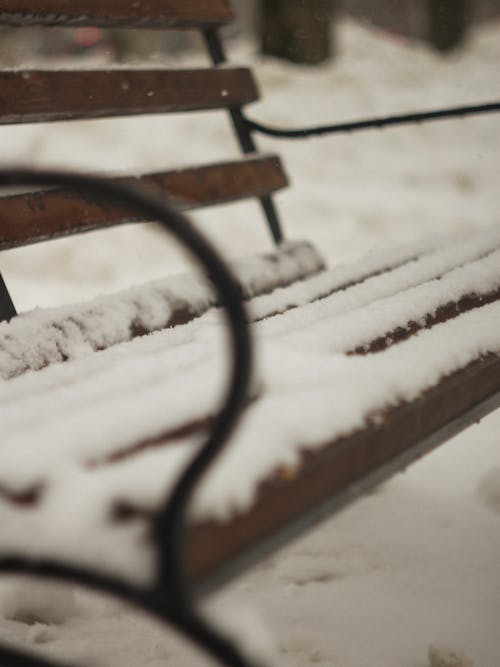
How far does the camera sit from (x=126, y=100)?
170 cm

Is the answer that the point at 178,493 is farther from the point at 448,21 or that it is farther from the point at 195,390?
the point at 448,21

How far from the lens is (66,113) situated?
1.59 meters

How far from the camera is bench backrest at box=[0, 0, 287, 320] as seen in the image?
1.43 meters

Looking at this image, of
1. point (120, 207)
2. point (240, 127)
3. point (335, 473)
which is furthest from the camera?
point (240, 127)

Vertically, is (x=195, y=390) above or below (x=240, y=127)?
above

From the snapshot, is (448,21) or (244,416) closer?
(244,416)

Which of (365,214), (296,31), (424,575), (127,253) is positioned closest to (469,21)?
(296,31)

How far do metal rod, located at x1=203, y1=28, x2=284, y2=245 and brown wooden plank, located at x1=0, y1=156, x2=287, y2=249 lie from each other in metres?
0.09

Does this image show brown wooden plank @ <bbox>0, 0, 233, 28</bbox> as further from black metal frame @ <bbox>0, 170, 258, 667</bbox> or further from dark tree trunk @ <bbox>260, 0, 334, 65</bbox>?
dark tree trunk @ <bbox>260, 0, 334, 65</bbox>

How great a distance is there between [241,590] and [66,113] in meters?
1.18

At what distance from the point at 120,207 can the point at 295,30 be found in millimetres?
5866

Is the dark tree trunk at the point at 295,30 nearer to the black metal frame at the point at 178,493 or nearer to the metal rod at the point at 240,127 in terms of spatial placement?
the metal rod at the point at 240,127

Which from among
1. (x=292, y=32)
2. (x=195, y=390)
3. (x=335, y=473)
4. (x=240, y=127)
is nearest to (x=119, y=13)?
(x=240, y=127)

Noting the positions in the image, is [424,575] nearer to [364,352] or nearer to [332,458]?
[364,352]
